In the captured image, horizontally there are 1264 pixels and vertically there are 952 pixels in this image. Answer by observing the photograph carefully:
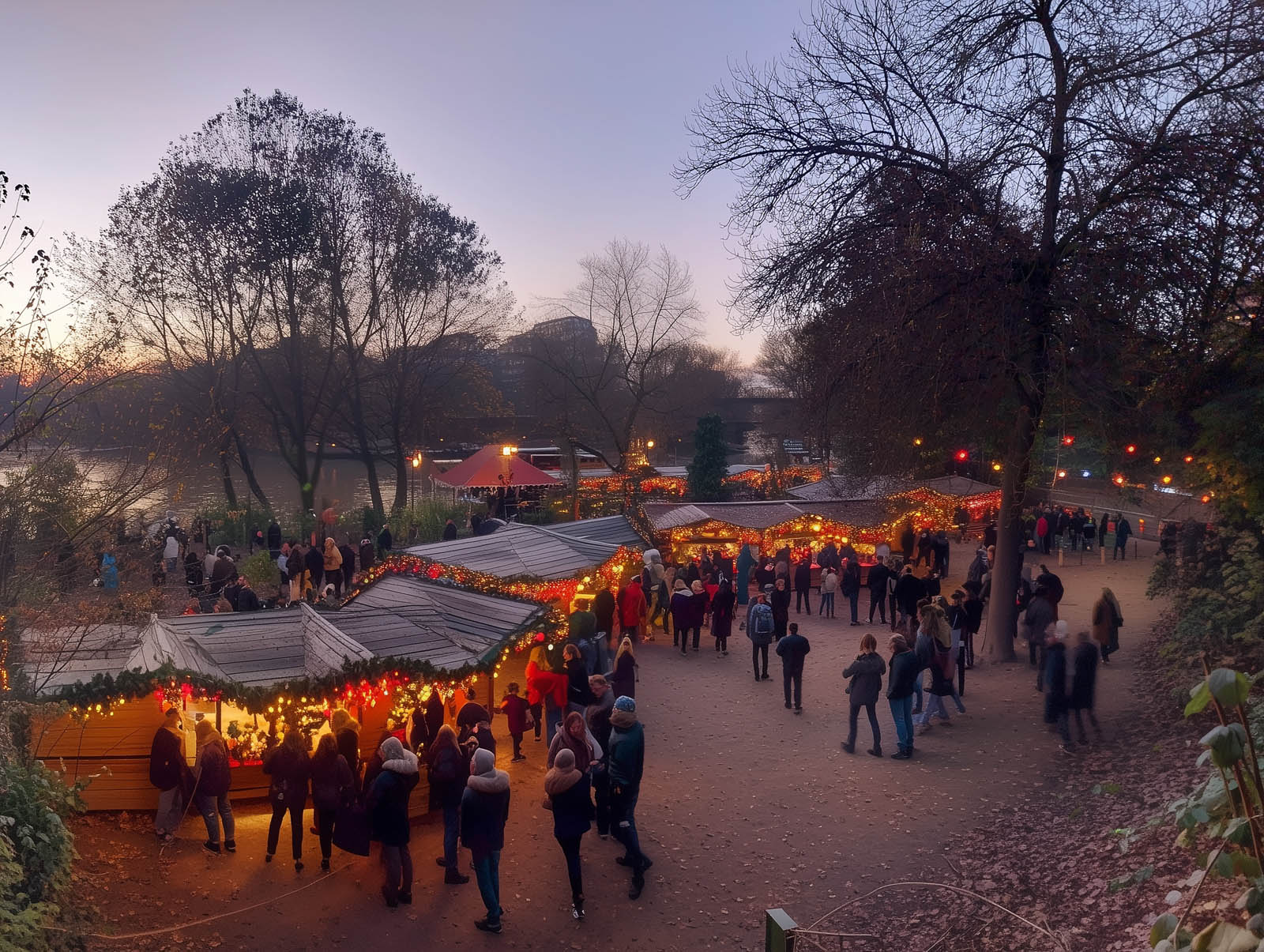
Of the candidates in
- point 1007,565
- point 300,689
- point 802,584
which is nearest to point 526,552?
point 802,584

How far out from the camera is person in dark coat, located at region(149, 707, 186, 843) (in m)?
7.66

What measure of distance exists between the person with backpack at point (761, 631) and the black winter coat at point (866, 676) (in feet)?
8.90

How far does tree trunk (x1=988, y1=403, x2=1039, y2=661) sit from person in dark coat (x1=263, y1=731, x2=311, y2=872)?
10383mm

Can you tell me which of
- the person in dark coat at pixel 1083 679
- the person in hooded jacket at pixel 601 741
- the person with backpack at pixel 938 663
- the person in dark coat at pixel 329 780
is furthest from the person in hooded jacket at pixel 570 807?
the person in dark coat at pixel 1083 679

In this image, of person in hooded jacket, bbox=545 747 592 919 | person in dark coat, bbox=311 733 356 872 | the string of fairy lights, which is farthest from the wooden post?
the string of fairy lights

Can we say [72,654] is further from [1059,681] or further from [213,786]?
[1059,681]

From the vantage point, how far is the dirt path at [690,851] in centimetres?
655

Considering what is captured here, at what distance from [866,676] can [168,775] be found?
7.26 m

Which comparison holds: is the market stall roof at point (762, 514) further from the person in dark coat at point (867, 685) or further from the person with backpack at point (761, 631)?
the person in dark coat at point (867, 685)

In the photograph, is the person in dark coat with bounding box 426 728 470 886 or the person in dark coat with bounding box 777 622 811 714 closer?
the person in dark coat with bounding box 426 728 470 886

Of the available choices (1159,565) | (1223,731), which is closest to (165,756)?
(1223,731)

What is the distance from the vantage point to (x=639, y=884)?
7.06 m

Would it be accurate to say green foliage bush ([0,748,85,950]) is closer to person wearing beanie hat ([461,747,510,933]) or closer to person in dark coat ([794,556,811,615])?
person wearing beanie hat ([461,747,510,933])

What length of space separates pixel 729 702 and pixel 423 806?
4.92 metres
